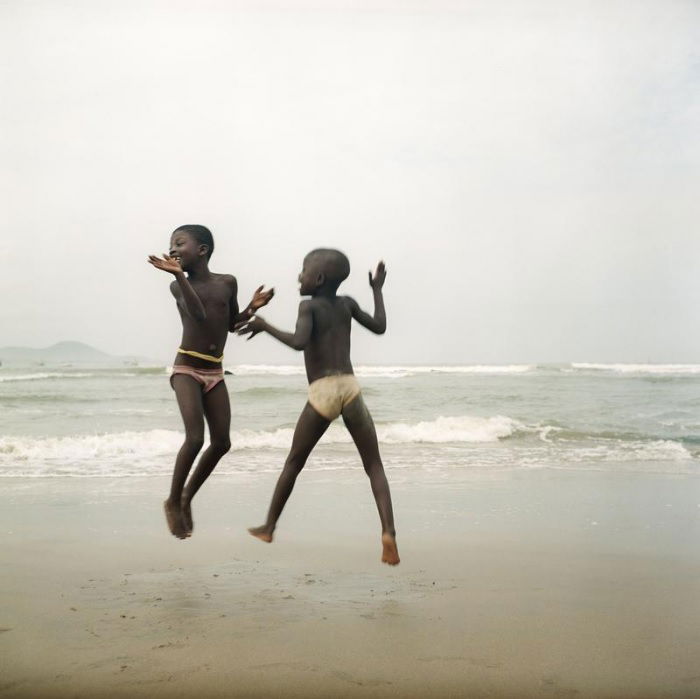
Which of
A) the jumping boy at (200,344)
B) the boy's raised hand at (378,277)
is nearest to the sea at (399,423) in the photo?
the jumping boy at (200,344)

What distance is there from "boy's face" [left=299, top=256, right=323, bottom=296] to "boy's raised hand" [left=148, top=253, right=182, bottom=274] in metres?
0.54

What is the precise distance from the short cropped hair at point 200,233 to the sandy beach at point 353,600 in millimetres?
1927

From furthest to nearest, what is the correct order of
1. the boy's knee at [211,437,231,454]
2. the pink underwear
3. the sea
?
the sea < the boy's knee at [211,437,231,454] < the pink underwear

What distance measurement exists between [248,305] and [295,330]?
321 mm

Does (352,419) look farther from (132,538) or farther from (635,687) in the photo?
(132,538)

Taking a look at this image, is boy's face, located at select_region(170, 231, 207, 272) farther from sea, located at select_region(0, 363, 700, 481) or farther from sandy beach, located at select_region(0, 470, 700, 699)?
sea, located at select_region(0, 363, 700, 481)

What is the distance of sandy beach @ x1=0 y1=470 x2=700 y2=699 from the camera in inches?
166

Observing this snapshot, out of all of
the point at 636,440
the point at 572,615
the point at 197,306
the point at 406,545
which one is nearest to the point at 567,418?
the point at 636,440

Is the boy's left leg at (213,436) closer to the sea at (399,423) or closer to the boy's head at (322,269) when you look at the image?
the boy's head at (322,269)

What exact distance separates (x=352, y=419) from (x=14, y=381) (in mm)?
23515

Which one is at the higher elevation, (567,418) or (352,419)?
(352,419)

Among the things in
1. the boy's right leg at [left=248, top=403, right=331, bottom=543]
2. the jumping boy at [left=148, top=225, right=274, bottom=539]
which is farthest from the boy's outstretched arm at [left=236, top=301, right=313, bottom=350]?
the boy's right leg at [left=248, top=403, right=331, bottom=543]

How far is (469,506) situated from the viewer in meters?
8.52

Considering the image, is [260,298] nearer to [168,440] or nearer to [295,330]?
[295,330]
